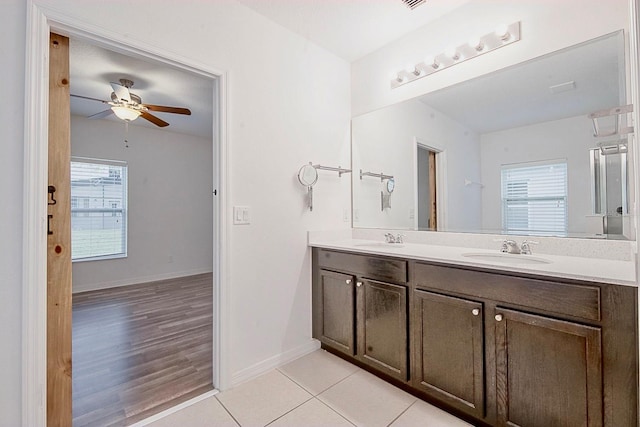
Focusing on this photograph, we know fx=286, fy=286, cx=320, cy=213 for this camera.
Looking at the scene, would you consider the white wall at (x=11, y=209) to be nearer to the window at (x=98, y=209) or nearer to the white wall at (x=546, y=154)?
the white wall at (x=546, y=154)

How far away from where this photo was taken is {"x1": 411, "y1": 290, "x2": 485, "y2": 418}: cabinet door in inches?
57.7

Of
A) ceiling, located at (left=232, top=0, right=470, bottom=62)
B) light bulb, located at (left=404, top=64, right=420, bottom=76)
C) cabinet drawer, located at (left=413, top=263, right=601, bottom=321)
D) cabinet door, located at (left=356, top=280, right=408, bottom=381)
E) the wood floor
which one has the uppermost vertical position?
ceiling, located at (left=232, top=0, right=470, bottom=62)

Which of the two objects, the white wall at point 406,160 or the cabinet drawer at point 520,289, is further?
the white wall at point 406,160

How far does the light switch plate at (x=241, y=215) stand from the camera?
194cm

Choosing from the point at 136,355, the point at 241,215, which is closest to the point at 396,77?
the point at 241,215

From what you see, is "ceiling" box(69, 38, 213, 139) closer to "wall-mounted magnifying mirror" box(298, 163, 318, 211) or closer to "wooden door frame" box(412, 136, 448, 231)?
"wall-mounted magnifying mirror" box(298, 163, 318, 211)

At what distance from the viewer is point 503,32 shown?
179 cm

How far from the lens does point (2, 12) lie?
4.06ft

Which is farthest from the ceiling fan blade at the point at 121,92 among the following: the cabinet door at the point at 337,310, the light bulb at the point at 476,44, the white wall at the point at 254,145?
the light bulb at the point at 476,44

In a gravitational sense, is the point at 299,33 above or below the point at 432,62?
above

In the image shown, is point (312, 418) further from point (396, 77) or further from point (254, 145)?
point (396, 77)

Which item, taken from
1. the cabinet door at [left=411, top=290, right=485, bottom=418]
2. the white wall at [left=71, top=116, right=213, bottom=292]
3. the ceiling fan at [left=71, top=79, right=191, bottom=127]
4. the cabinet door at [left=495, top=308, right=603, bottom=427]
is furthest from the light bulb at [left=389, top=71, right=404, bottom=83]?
the white wall at [left=71, top=116, right=213, bottom=292]

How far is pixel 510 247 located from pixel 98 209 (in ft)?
17.6

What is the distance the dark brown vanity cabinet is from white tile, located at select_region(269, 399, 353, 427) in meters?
0.45
